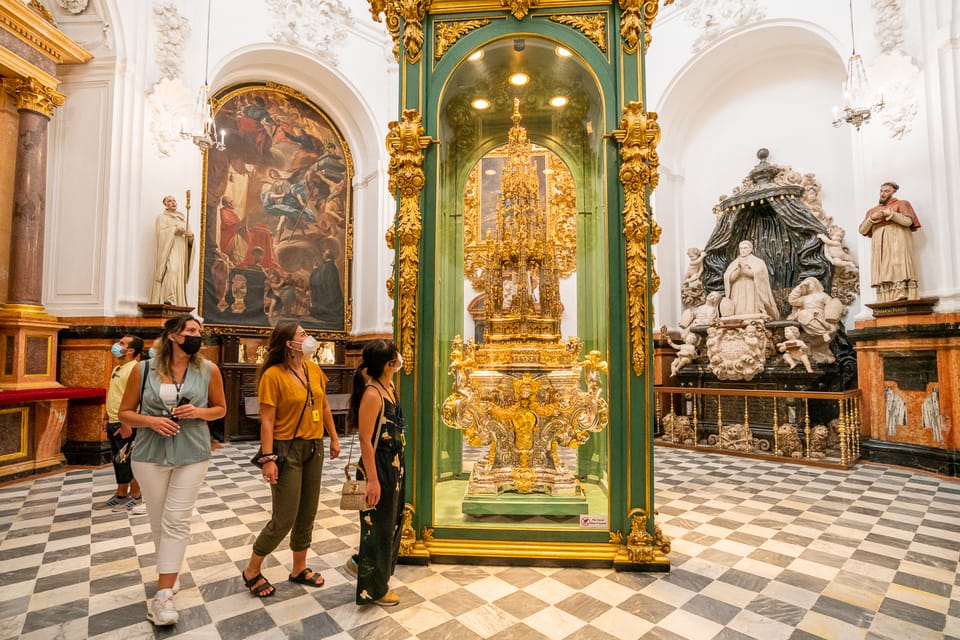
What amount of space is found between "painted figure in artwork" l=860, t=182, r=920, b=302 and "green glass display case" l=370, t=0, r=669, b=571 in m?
5.10

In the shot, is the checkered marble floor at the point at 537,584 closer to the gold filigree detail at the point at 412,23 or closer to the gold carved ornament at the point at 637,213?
the gold carved ornament at the point at 637,213

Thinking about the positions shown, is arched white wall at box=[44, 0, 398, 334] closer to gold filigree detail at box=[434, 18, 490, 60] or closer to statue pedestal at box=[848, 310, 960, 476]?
gold filigree detail at box=[434, 18, 490, 60]

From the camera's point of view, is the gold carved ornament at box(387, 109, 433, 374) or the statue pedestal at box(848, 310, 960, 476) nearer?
the gold carved ornament at box(387, 109, 433, 374)

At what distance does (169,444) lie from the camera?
2.70 metres

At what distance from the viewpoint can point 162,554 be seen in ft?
8.93

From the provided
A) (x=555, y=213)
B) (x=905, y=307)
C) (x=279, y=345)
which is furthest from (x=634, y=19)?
(x=905, y=307)

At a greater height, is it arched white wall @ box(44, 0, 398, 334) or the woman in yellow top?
arched white wall @ box(44, 0, 398, 334)

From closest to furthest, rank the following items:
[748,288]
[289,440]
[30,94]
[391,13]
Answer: [289,440], [391,13], [30,94], [748,288]

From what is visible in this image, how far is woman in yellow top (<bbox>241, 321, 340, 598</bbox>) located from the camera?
9.61 ft

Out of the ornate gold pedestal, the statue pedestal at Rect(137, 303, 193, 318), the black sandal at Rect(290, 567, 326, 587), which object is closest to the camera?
the black sandal at Rect(290, 567, 326, 587)

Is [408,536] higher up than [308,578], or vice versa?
[408,536]

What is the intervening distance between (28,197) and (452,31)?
6.81 metres

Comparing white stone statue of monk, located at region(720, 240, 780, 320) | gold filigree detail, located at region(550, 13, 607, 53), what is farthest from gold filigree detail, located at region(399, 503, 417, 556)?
white stone statue of monk, located at region(720, 240, 780, 320)

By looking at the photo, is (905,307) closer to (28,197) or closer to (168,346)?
(168,346)
